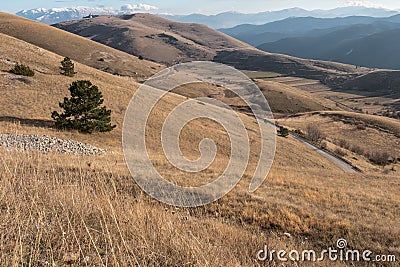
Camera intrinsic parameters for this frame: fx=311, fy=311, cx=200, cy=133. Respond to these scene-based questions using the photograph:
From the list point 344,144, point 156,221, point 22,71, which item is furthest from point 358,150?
point 156,221

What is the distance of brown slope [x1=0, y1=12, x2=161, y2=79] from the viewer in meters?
99.5

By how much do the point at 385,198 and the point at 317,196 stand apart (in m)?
3.28

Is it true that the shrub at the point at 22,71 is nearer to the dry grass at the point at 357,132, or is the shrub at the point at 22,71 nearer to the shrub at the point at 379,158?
the dry grass at the point at 357,132

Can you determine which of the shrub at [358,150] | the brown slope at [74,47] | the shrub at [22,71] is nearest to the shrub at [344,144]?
the shrub at [358,150]

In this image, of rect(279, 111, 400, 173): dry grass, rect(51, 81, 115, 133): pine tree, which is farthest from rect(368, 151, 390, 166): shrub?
rect(51, 81, 115, 133): pine tree

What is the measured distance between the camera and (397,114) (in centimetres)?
11669

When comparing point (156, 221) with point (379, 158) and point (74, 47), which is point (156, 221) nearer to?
point (379, 158)

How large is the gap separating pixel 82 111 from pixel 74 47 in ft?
312

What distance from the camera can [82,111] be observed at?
26.4 m

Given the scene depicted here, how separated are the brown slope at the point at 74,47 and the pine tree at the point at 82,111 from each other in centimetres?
6957

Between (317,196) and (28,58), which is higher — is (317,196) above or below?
below

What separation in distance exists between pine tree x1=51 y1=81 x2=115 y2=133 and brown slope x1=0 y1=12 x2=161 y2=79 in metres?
69.6

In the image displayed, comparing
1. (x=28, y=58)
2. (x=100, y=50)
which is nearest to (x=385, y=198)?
(x=28, y=58)

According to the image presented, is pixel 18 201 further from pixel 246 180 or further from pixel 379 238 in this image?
pixel 246 180
